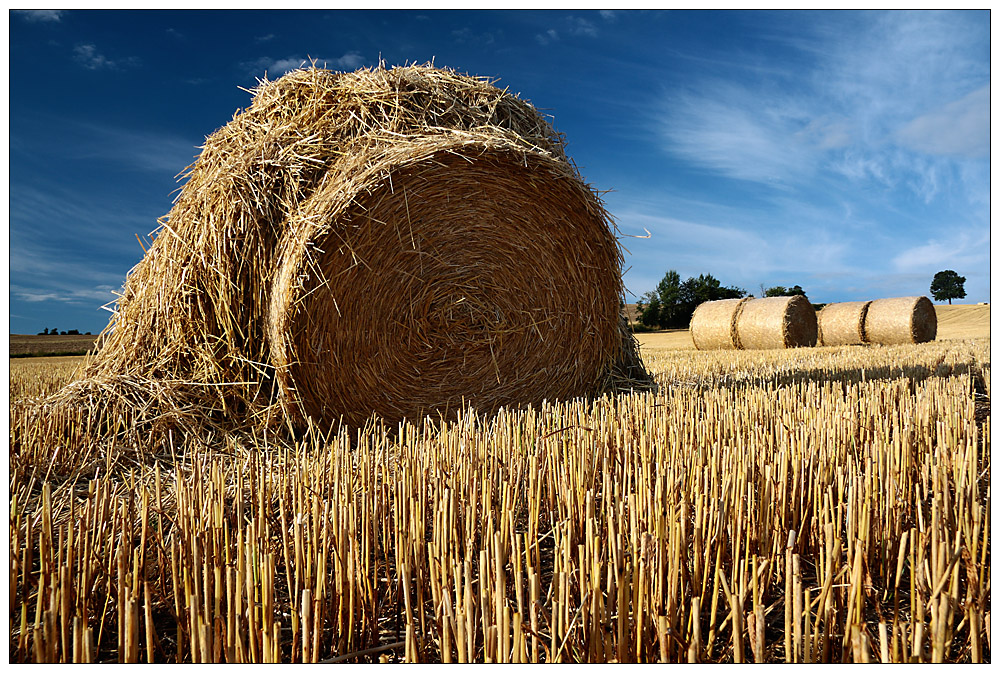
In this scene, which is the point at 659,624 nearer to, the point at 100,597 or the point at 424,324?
the point at 100,597

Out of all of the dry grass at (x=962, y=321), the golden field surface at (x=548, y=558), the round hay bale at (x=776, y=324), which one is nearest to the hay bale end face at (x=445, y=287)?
the golden field surface at (x=548, y=558)

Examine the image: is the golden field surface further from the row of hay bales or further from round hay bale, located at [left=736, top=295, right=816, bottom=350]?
the row of hay bales

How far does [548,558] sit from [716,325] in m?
11.3

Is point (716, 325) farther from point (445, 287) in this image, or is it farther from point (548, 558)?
point (548, 558)

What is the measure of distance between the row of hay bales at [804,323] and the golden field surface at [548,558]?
30.1ft

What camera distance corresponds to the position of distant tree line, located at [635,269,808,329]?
22.9 metres

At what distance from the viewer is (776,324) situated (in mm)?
11500

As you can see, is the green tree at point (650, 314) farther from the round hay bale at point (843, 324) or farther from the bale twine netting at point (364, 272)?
the bale twine netting at point (364, 272)

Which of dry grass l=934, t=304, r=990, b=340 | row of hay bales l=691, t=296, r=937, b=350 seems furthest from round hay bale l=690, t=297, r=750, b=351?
dry grass l=934, t=304, r=990, b=340

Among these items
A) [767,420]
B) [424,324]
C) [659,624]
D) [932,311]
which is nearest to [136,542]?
[659,624]

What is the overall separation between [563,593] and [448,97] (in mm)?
3867

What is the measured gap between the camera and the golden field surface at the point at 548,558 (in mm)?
1209

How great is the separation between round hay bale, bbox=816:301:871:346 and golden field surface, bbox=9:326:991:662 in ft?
37.3
